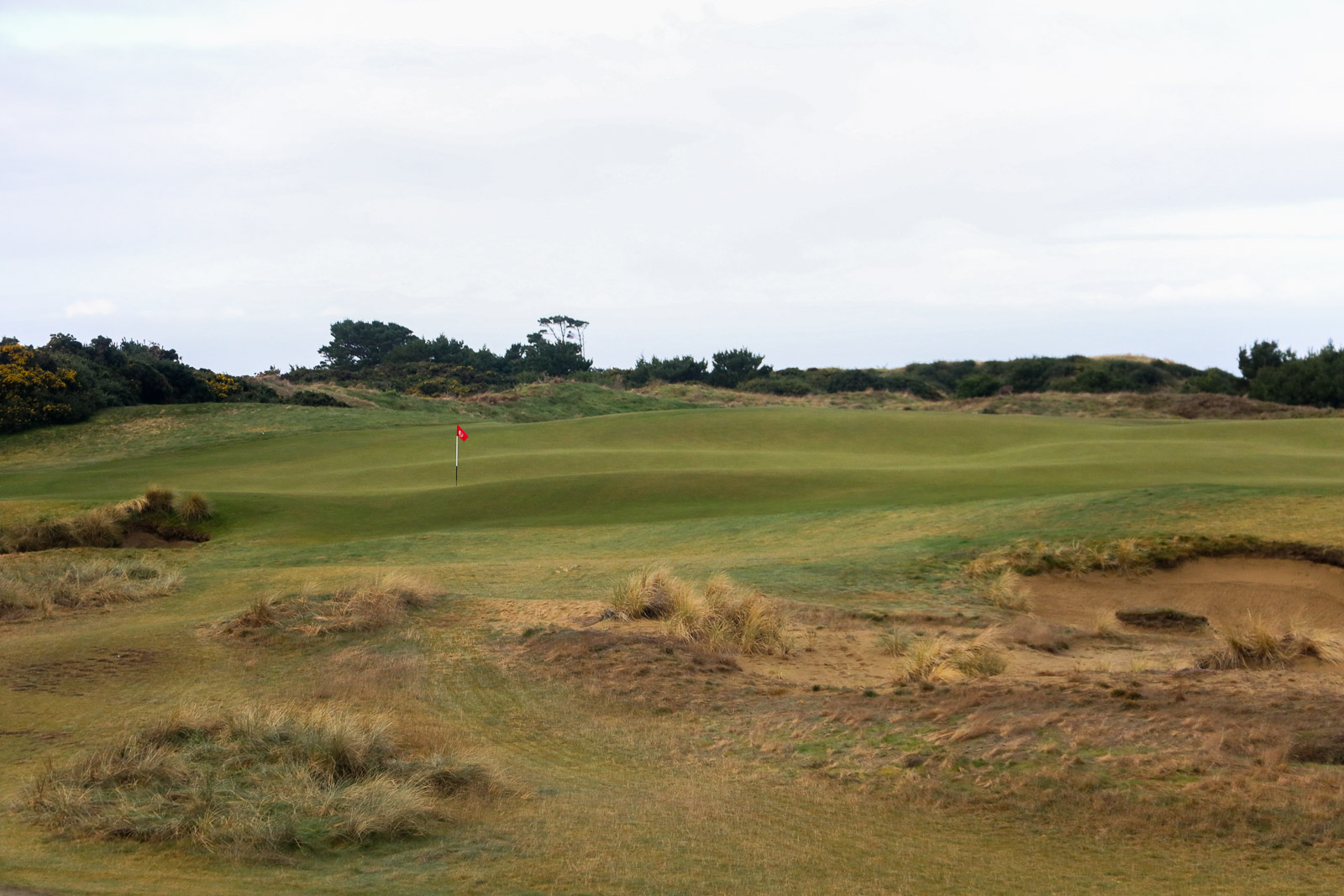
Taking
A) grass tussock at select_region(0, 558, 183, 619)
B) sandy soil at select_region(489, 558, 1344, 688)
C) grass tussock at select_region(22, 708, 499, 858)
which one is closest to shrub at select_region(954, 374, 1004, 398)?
sandy soil at select_region(489, 558, 1344, 688)

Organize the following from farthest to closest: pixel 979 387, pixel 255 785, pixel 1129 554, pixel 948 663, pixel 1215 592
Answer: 1. pixel 979 387
2. pixel 1129 554
3. pixel 1215 592
4. pixel 948 663
5. pixel 255 785

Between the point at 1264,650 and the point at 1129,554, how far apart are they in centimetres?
527

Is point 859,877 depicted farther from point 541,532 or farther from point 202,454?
point 202,454

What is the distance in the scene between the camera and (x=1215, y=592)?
531 inches

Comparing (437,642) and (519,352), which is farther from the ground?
(519,352)

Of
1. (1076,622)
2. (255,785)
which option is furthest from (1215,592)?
(255,785)

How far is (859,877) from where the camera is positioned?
515 centimetres

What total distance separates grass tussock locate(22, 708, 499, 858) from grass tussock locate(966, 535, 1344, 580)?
913 cm

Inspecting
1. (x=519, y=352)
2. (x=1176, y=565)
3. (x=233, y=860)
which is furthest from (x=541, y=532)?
(x=519, y=352)

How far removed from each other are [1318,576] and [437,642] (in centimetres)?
1104

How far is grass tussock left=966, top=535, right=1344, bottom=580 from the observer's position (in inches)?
550

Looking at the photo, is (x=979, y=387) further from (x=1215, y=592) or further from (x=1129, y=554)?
(x=1215, y=592)

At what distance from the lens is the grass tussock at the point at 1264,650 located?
29.5 feet

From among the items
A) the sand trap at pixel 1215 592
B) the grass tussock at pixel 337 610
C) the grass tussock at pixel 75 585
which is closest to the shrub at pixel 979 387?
the sand trap at pixel 1215 592
